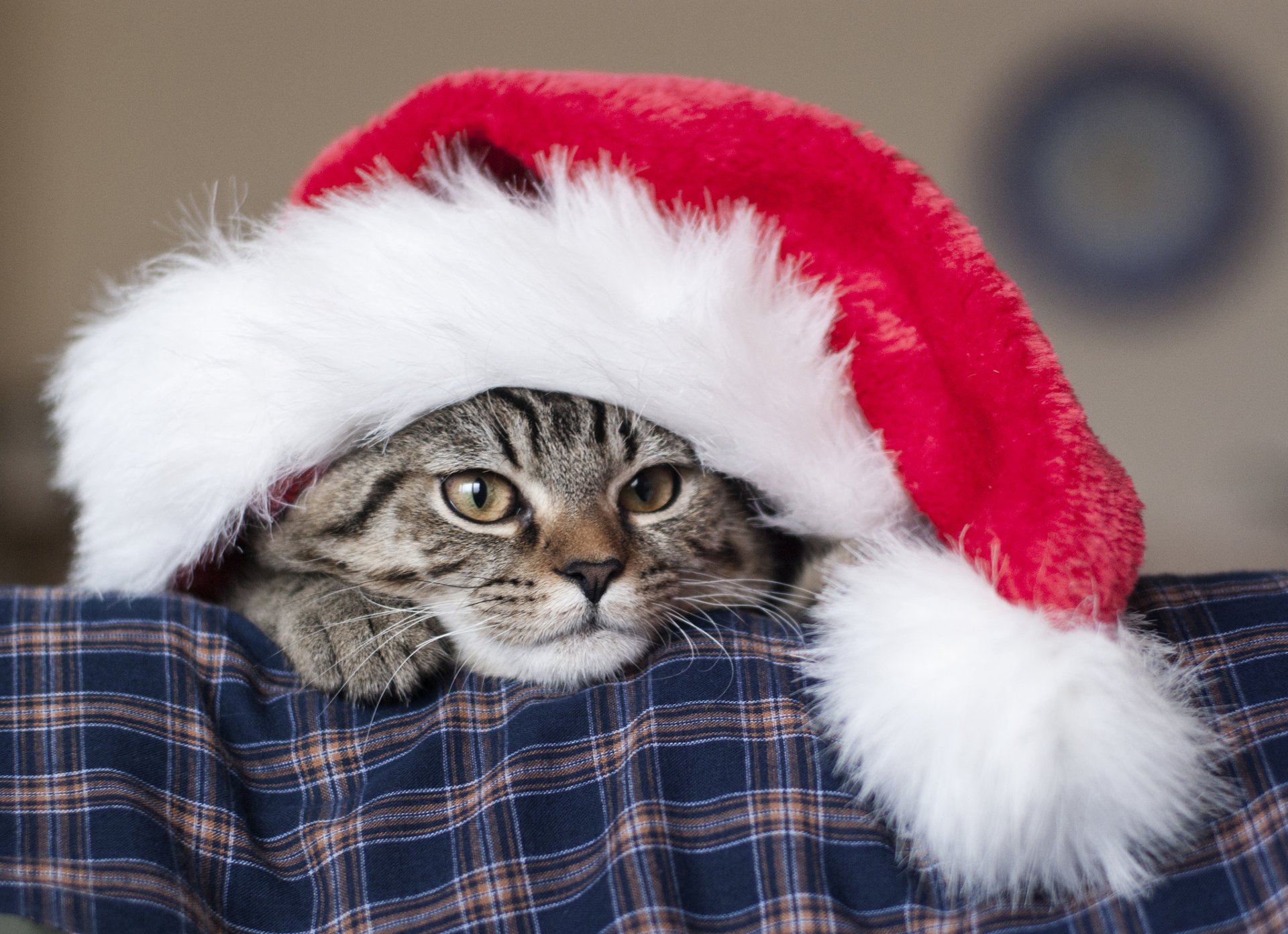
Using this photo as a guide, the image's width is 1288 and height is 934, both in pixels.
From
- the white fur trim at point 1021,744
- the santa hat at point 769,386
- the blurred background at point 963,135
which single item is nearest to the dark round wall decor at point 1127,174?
the blurred background at point 963,135

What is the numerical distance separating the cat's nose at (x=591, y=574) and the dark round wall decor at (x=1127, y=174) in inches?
88.4

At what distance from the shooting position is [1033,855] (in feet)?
1.82

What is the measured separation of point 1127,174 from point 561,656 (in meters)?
2.50

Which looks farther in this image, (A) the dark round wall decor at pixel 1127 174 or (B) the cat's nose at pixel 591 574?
(A) the dark round wall decor at pixel 1127 174

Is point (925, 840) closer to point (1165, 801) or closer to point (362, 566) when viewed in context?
point (1165, 801)

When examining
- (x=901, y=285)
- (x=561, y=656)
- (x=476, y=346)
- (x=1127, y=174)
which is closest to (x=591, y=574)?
(x=561, y=656)

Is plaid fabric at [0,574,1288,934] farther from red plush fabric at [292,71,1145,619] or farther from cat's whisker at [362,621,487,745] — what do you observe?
red plush fabric at [292,71,1145,619]

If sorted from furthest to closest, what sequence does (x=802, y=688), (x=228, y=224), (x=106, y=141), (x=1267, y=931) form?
(x=106, y=141)
(x=228, y=224)
(x=802, y=688)
(x=1267, y=931)

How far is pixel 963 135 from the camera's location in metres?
2.65

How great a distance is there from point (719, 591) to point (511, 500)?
202 mm

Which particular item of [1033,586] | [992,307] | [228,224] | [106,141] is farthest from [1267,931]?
[106,141]

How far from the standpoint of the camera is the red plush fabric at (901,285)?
22.9 inches

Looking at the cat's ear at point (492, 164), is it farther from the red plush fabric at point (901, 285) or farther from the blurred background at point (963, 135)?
the blurred background at point (963, 135)

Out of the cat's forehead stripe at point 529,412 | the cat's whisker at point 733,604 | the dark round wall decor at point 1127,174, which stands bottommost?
the cat's whisker at point 733,604
